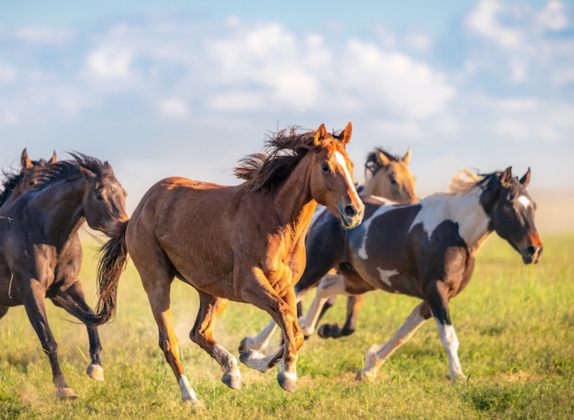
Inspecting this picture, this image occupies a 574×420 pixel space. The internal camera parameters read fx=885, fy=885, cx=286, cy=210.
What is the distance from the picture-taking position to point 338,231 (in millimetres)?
10109

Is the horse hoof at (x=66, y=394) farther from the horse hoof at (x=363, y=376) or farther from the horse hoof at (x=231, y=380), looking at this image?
the horse hoof at (x=363, y=376)

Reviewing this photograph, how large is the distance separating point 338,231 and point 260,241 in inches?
138

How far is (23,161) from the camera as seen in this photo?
1071cm

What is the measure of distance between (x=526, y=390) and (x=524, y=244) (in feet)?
6.30

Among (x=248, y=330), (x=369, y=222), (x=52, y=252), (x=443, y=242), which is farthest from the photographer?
(x=248, y=330)

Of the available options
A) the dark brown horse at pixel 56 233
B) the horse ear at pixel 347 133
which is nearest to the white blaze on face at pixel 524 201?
the horse ear at pixel 347 133

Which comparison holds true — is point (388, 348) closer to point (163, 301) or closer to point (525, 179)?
point (525, 179)

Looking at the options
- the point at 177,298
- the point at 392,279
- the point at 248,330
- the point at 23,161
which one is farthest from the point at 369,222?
the point at 177,298

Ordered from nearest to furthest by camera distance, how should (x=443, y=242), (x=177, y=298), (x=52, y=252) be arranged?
(x=52, y=252) → (x=443, y=242) → (x=177, y=298)

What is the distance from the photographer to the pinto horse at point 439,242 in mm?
9016

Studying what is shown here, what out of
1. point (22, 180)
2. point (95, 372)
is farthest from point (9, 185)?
point (95, 372)

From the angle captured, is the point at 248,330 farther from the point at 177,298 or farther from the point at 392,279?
the point at 177,298

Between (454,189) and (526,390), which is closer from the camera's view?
(526,390)

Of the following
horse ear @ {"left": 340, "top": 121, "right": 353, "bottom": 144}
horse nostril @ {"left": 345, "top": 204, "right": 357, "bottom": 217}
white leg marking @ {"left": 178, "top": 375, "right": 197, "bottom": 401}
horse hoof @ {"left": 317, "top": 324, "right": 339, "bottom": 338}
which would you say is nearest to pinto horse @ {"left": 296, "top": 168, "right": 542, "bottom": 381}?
horse hoof @ {"left": 317, "top": 324, "right": 339, "bottom": 338}
